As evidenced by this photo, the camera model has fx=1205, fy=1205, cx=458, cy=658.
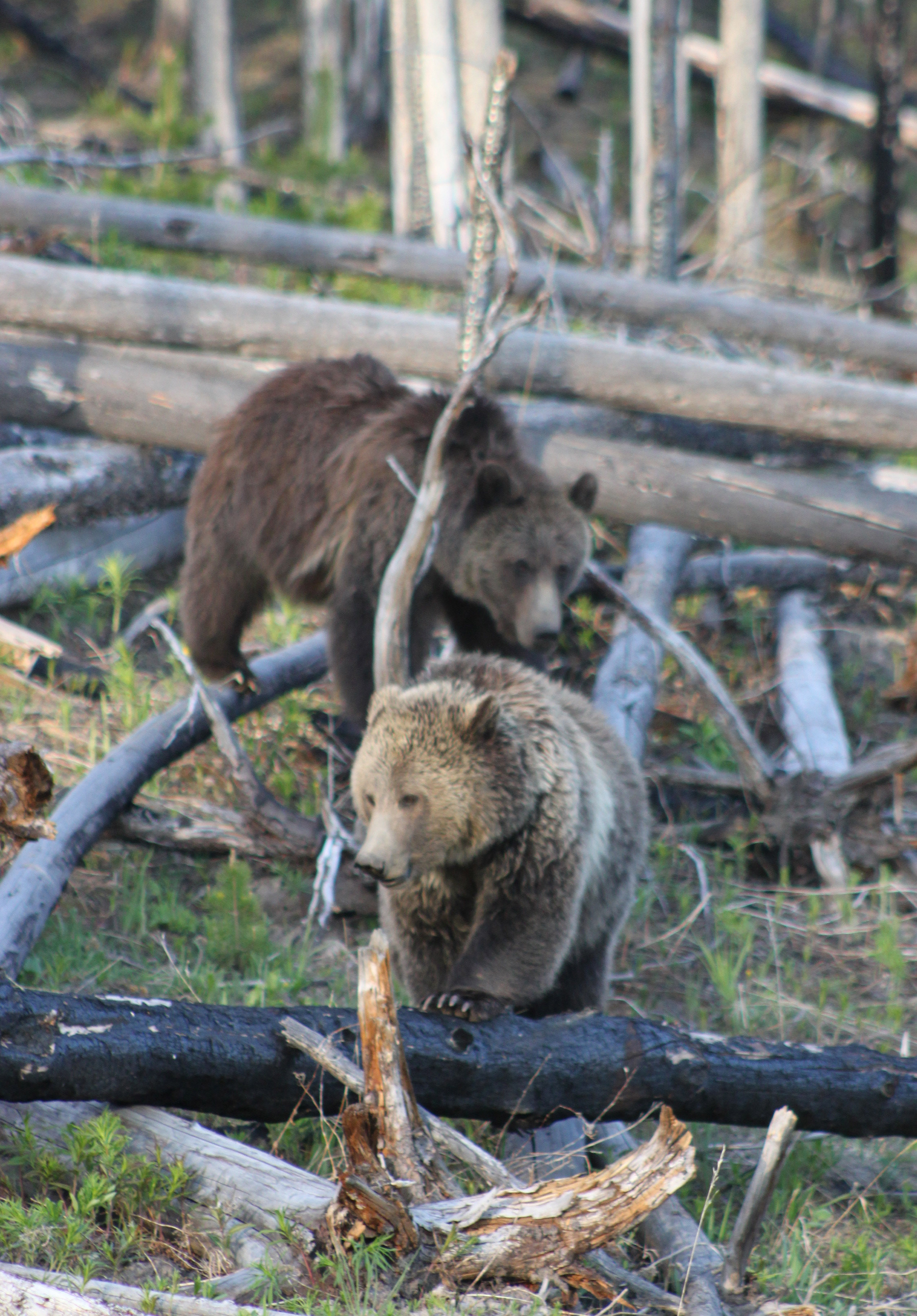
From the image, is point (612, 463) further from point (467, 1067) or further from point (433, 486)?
point (467, 1067)

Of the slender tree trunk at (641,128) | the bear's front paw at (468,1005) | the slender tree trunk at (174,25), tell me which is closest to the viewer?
the bear's front paw at (468,1005)

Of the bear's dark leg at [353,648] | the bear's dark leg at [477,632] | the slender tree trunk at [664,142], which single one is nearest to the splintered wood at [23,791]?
the bear's dark leg at [353,648]

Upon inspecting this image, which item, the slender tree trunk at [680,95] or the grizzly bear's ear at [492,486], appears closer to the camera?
the grizzly bear's ear at [492,486]

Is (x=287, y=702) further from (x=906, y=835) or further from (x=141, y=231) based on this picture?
(x=141, y=231)

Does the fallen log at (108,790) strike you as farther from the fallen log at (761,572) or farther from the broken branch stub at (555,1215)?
the fallen log at (761,572)

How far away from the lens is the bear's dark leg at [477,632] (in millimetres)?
5156

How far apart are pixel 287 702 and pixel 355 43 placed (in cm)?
1389

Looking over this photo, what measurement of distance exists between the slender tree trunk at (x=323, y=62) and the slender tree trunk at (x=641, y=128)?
310 cm

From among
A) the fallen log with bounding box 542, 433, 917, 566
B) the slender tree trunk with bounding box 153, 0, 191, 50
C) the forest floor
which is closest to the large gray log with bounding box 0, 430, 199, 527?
the forest floor

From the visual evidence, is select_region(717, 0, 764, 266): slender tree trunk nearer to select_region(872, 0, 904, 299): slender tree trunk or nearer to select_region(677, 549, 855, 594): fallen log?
select_region(872, 0, 904, 299): slender tree trunk

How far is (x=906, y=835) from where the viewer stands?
16.2 ft

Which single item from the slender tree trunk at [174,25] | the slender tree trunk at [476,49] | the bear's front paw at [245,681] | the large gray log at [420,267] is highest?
the slender tree trunk at [174,25]

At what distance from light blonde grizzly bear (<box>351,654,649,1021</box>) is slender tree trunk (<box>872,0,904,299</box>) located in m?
9.31

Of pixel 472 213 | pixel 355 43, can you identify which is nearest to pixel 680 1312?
pixel 472 213
